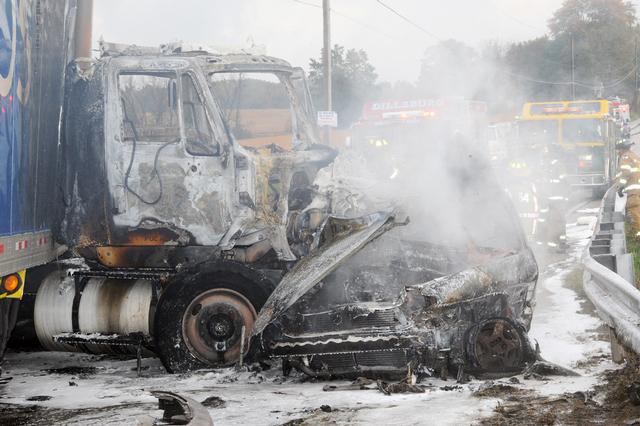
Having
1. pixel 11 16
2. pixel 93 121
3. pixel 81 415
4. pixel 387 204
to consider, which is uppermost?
pixel 11 16

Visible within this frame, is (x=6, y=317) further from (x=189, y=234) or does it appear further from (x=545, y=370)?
(x=545, y=370)

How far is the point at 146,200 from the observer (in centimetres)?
752

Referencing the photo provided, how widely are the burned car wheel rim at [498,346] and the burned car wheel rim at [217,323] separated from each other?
76.7 inches

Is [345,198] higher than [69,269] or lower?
higher

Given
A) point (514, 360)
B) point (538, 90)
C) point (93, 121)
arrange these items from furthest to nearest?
point (538, 90)
point (93, 121)
point (514, 360)

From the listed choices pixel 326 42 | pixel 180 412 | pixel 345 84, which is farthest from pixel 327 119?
pixel 180 412

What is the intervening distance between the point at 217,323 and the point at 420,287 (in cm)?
188

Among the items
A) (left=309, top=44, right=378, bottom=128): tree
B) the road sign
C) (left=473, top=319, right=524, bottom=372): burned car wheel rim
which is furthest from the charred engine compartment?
(left=309, top=44, right=378, bottom=128): tree

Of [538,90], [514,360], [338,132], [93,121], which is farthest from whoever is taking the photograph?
[538,90]

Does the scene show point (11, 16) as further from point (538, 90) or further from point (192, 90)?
point (538, 90)

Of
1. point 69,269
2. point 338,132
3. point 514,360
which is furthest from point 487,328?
point 338,132

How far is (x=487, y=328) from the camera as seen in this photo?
6.47 metres

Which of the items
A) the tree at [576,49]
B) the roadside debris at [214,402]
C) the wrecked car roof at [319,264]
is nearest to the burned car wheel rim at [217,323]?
the wrecked car roof at [319,264]

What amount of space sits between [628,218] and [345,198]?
10555 millimetres
